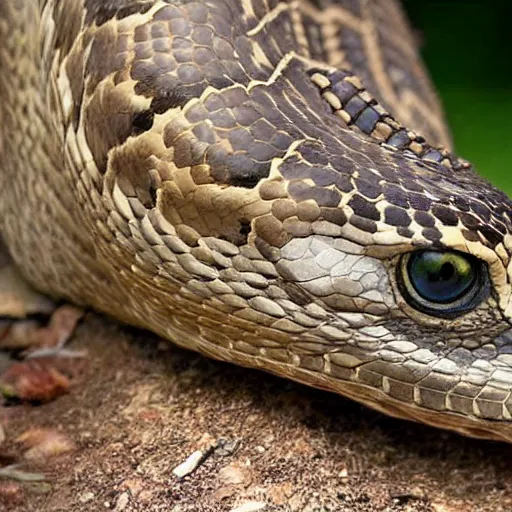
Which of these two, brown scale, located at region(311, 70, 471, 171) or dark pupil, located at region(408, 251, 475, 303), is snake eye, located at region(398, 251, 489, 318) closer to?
dark pupil, located at region(408, 251, 475, 303)

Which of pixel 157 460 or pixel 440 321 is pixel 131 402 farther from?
pixel 440 321

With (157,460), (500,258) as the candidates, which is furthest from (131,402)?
(500,258)

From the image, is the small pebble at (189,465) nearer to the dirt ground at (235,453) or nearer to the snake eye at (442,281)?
the dirt ground at (235,453)

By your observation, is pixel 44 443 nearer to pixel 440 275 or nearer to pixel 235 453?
pixel 235 453

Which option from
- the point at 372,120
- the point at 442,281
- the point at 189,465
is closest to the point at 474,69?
the point at 372,120

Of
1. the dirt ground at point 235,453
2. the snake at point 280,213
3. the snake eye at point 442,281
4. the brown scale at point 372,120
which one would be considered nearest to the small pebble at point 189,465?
the dirt ground at point 235,453

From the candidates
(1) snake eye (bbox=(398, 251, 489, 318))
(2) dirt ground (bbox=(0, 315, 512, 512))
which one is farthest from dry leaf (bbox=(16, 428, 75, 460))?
(1) snake eye (bbox=(398, 251, 489, 318))
